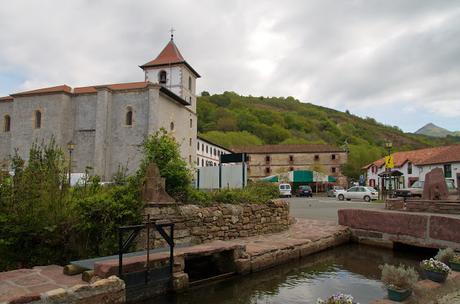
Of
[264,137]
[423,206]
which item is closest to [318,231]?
[423,206]

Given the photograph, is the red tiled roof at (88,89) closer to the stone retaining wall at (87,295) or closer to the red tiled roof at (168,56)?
the red tiled roof at (168,56)

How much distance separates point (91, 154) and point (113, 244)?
33.2 m

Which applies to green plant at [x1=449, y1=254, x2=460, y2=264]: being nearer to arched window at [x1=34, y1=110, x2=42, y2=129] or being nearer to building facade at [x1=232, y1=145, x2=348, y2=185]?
arched window at [x1=34, y1=110, x2=42, y2=129]

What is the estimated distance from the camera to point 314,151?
68625 mm

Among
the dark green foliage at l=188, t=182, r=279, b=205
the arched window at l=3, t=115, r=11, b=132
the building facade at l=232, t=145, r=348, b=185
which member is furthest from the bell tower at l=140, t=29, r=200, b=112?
the dark green foliage at l=188, t=182, r=279, b=205

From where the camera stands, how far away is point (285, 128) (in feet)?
367

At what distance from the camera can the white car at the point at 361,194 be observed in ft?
102

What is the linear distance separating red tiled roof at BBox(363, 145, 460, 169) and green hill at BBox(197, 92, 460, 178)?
25.2 meters

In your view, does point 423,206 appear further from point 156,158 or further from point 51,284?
point 51,284

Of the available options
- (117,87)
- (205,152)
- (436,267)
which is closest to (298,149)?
(205,152)

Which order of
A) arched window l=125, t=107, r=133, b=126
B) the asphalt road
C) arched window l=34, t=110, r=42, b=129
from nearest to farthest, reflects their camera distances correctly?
the asphalt road
arched window l=125, t=107, r=133, b=126
arched window l=34, t=110, r=42, b=129

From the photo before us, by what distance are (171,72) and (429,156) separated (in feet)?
120

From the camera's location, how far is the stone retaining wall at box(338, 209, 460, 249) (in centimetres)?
952

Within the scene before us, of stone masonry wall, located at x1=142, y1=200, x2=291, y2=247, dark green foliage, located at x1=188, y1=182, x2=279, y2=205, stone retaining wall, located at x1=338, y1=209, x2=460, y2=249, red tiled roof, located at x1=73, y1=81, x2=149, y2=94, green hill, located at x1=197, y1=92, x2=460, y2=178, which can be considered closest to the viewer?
stone masonry wall, located at x1=142, y1=200, x2=291, y2=247
